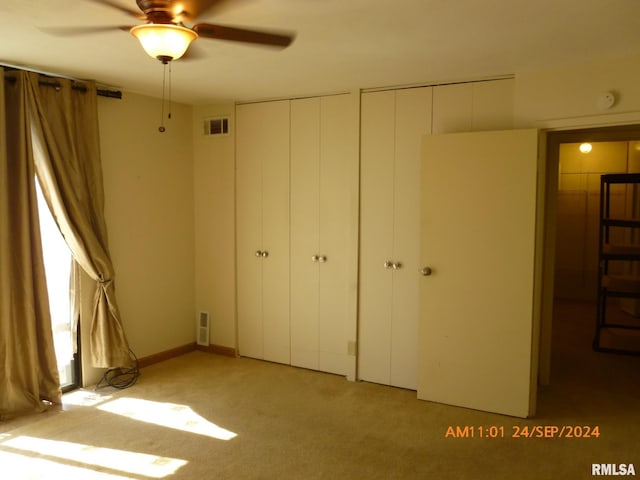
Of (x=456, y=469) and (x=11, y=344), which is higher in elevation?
(x=11, y=344)

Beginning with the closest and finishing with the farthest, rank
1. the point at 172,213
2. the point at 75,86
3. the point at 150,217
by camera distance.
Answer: the point at 75,86 → the point at 150,217 → the point at 172,213

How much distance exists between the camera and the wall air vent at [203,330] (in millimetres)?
4664

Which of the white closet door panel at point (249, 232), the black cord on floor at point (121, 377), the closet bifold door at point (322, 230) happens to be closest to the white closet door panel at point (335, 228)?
the closet bifold door at point (322, 230)

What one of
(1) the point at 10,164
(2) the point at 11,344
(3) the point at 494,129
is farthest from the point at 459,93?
(2) the point at 11,344

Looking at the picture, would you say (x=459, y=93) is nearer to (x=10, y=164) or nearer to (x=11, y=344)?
(x=10, y=164)

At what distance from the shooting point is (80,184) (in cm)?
350

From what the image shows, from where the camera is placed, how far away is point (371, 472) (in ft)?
8.53

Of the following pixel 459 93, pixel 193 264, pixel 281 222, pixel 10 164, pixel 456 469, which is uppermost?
pixel 459 93

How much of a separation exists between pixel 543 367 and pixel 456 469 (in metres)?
1.56

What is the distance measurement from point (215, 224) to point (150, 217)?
605mm

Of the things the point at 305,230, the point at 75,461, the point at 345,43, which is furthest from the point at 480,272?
the point at 75,461

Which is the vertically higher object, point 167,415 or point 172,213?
point 172,213
